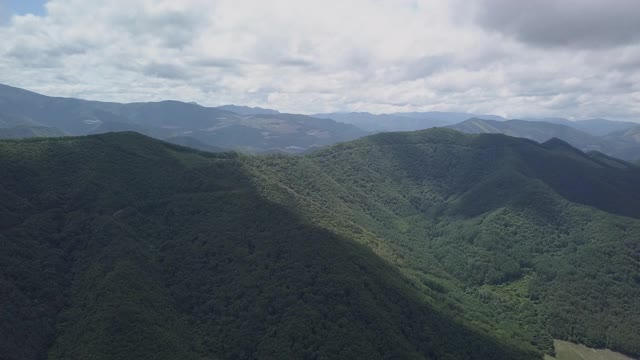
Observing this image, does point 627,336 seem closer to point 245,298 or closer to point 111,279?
point 245,298

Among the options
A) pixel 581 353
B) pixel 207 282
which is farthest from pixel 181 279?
pixel 581 353

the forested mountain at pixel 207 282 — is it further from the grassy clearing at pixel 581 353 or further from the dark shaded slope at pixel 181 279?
the grassy clearing at pixel 581 353

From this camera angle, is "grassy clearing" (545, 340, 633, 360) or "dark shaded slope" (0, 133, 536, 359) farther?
"grassy clearing" (545, 340, 633, 360)

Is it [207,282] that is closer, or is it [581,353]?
[207,282]

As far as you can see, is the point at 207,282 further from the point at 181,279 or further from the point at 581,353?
the point at 581,353

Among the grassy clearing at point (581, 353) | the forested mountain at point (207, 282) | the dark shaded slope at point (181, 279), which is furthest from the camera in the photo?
the grassy clearing at point (581, 353)

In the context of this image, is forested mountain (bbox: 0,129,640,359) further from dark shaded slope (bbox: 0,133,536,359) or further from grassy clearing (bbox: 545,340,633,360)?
grassy clearing (bbox: 545,340,633,360)

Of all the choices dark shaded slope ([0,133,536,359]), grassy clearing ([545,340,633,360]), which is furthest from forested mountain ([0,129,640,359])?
grassy clearing ([545,340,633,360])

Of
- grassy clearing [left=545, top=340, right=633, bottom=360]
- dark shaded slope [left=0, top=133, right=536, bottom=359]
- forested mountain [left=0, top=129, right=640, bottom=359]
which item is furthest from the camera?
grassy clearing [left=545, top=340, right=633, bottom=360]

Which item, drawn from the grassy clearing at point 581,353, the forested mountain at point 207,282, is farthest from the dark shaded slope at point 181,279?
the grassy clearing at point 581,353
